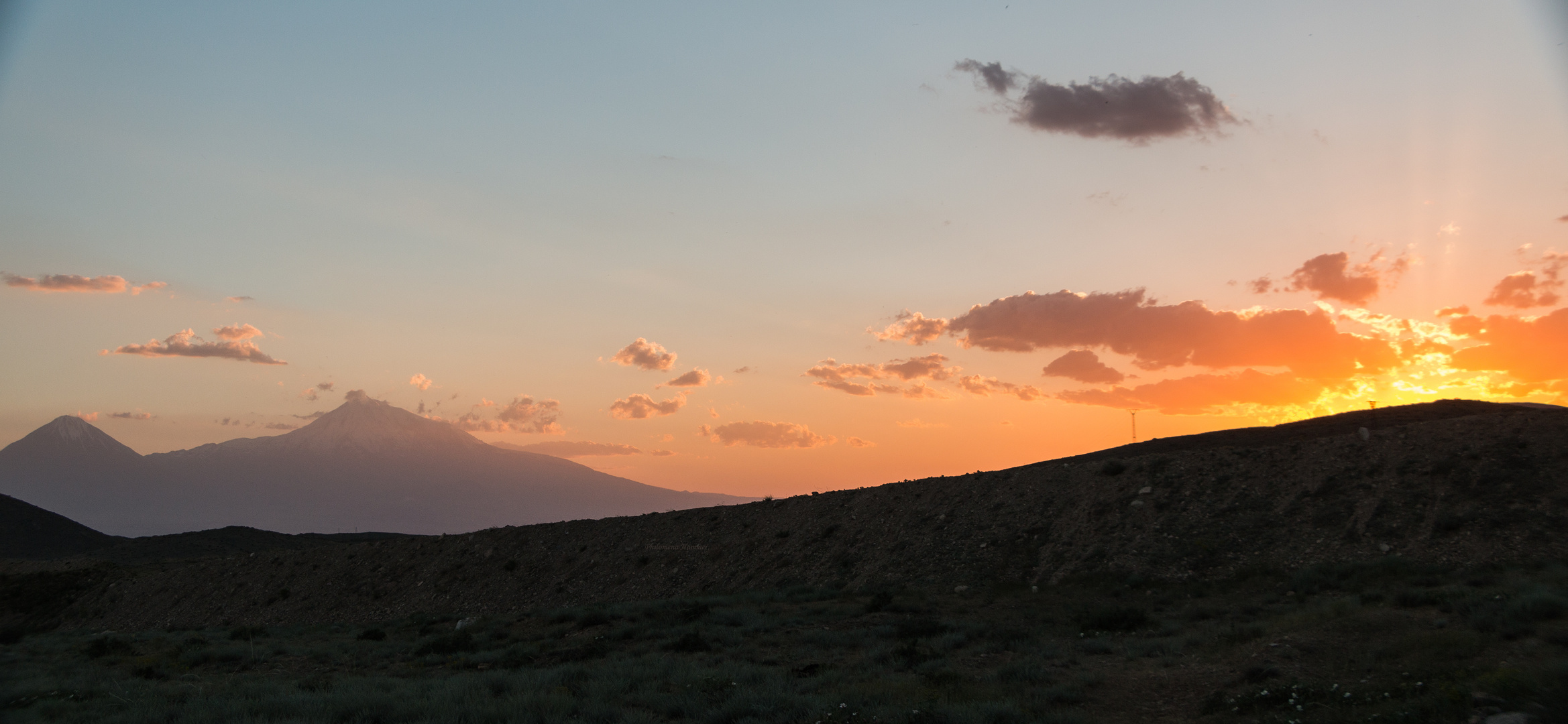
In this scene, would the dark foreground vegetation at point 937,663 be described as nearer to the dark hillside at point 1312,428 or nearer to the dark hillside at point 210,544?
the dark hillside at point 1312,428

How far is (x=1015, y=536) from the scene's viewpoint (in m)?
30.5

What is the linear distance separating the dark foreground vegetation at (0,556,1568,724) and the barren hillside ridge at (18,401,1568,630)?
2.35 metres

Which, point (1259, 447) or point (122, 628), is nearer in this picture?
point (1259, 447)

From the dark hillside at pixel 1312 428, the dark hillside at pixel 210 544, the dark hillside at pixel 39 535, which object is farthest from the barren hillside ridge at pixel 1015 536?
the dark hillside at pixel 39 535

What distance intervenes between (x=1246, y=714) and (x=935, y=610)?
12.2m

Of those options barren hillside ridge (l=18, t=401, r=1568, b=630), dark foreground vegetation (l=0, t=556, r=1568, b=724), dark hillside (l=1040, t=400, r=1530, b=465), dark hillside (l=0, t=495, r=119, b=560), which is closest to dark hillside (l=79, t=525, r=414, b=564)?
dark hillside (l=0, t=495, r=119, b=560)

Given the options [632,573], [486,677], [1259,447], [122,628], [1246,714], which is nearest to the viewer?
[1246,714]

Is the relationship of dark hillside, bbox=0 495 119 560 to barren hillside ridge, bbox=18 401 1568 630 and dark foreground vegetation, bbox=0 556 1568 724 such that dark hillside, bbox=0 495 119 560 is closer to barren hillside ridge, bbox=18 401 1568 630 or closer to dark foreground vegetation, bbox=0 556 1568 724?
barren hillside ridge, bbox=18 401 1568 630

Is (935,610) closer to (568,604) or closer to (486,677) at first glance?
(486,677)

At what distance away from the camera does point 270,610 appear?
129 ft

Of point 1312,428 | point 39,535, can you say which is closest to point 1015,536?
point 1312,428

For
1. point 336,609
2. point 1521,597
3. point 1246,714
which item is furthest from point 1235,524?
point 336,609

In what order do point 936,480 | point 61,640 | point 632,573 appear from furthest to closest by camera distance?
point 936,480, point 632,573, point 61,640

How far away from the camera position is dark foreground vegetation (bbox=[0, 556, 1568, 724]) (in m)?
11.7
